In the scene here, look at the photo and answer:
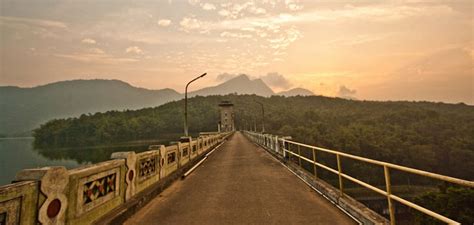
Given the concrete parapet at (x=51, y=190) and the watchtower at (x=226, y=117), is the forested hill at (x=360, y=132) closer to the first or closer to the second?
the watchtower at (x=226, y=117)

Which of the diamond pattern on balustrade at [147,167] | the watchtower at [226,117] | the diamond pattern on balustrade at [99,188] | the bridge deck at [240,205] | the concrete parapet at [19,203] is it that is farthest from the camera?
the watchtower at [226,117]

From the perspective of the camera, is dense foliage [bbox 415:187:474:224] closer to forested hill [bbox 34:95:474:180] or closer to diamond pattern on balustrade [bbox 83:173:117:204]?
diamond pattern on balustrade [bbox 83:173:117:204]

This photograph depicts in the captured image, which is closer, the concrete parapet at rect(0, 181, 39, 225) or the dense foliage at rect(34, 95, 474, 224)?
the concrete parapet at rect(0, 181, 39, 225)

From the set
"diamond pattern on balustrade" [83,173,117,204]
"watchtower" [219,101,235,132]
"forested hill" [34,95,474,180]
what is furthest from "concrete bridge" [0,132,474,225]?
"watchtower" [219,101,235,132]

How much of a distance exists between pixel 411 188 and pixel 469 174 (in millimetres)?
30438

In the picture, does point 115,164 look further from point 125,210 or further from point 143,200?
point 143,200

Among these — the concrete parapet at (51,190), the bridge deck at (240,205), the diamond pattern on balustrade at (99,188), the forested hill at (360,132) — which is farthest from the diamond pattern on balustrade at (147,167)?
the forested hill at (360,132)

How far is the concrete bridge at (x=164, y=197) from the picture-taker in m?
3.98

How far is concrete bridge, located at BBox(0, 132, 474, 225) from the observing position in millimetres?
3979

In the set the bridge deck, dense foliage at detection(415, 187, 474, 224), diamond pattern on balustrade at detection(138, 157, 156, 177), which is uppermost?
diamond pattern on balustrade at detection(138, 157, 156, 177)

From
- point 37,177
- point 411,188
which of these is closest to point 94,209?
point 37,177

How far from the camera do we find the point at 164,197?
8.77 m

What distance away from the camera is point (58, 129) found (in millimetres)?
170250

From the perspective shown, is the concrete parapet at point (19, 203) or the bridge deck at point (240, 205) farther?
the bridge deck at point (240, 205)
